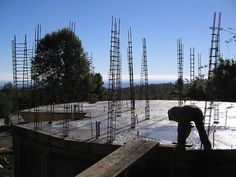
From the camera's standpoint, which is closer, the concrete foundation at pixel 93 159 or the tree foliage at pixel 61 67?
the concrete foundation at pixel 93 159

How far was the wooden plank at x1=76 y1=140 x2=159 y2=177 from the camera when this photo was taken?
19.5ft

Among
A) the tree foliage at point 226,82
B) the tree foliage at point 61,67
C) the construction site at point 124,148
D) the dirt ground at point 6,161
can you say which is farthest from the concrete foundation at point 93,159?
the tree foliage at point 61,67

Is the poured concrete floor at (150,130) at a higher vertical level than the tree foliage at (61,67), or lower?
lower

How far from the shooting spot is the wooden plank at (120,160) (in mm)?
5944

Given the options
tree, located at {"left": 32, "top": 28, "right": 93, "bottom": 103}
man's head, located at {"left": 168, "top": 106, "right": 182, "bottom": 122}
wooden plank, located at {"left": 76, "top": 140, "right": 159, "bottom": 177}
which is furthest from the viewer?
tree, located at {"left": 32, "top": 28, "right": 93, "bottom": 103}

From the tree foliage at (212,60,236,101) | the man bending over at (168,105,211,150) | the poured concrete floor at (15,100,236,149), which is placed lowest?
the poured concrete floor at (15,100,236,149)

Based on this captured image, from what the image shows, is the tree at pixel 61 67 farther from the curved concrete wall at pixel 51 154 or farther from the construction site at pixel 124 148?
the curved concrete wall at pixel 51 154

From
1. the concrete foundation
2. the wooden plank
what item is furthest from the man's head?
the wooden plank

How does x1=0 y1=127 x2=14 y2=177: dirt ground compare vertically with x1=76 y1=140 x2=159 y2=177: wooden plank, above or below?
below

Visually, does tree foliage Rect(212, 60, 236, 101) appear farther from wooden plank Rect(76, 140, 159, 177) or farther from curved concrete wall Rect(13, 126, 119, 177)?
wooden plank Rect(76, 140, 159, 177)

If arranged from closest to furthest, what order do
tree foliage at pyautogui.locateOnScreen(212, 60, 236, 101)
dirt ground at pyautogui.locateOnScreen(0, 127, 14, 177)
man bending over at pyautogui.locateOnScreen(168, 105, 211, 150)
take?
man bending over at pyautogui.locateOnScreen(168, 105, 211, 150)
dirt ground at pyautogui.locateOnScreen(0, 127, 14, 177)
tree foliage at pyautogui.locateOnScreen(212, 60, 236, 101)

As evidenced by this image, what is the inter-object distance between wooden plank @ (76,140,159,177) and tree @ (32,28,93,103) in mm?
21883

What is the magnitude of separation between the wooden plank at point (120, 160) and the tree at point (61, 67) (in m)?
21.9

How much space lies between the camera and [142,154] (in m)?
6.75
